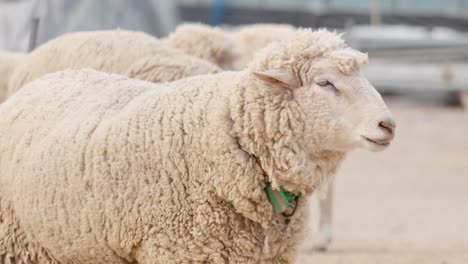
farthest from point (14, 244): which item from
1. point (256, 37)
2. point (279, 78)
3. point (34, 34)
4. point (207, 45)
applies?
point (34, 34)

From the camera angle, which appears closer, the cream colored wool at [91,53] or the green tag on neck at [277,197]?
the green tag on neck at [277,197]

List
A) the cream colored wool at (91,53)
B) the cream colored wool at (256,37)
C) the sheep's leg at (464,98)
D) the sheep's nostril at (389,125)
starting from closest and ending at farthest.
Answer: the sheep's nostril at (389,125) → the cream colored wool at (91,53) → the cream colored wool at (256,37) → the sheep's leg at (464,98)

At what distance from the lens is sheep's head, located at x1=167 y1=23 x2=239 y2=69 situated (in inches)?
330

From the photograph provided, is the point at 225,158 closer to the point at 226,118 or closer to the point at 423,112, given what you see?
the point at 226,118

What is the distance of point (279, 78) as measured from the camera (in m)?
4.98

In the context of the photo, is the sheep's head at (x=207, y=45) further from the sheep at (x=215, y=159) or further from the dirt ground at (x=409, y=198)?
the sheep at (x=215, y=159)

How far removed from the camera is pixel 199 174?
16.8 feet

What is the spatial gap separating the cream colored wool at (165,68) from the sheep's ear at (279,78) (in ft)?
7.35

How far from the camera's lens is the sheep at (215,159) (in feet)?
16.3

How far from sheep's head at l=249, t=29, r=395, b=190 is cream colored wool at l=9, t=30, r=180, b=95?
2481 millimetres

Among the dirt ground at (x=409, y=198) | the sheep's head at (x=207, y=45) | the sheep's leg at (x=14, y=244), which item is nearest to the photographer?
the sheep's leg at (x=14, y=244)

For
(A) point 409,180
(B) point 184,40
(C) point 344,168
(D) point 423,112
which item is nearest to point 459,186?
(A) point 409,180

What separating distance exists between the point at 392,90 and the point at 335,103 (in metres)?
15.4

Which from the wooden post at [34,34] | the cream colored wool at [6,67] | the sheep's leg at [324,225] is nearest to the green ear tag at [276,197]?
the cream colored wool at [6,67]
